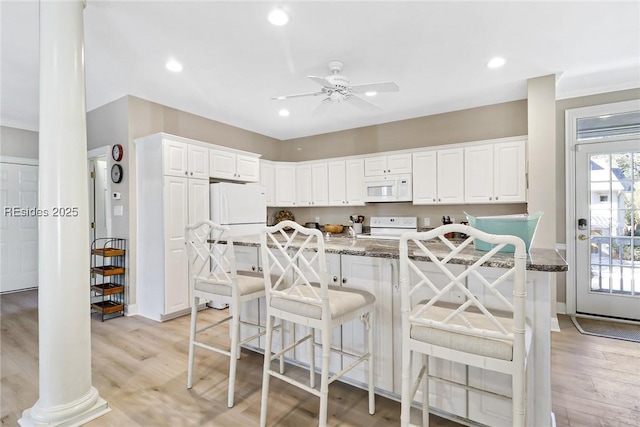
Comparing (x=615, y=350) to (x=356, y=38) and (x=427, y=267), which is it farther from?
(x=356, y=38)

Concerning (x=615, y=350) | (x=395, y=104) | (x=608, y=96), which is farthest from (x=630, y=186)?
(x=395, y=104)

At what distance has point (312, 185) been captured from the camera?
5645mm

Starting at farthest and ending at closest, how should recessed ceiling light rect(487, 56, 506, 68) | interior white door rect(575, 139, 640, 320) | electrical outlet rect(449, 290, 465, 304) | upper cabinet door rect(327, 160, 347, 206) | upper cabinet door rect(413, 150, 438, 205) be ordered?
upper cabinet door rect(327, 160, 347, 206) < upper cabinet door rect(413, 150, 438, 205) < interior white door rect(575, 139, 640, 320) < recessed ceiling light rect(487, 56, 506, 68) < electrical outlet rect(449, 290, 465, 304)

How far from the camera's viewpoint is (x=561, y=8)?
2.31 metres

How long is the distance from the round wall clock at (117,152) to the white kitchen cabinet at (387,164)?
3.39 m

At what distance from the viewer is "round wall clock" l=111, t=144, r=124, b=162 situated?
398 centimetres

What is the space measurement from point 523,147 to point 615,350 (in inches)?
89.3

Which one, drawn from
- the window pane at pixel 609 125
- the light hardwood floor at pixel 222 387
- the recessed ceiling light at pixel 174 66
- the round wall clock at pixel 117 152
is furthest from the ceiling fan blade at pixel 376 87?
the round wall clock at pixel 117 152

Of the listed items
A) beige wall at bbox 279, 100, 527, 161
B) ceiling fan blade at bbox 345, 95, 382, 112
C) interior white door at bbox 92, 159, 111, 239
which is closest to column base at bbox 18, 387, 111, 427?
→ interior white door at bbox 92, 159, 111, 239

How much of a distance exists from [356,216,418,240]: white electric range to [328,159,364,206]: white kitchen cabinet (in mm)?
405

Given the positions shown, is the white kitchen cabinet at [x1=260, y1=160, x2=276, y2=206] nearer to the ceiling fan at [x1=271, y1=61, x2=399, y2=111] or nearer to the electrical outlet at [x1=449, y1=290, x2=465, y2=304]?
the ceiling fan at [x1=271, y1=61, x2=399, y2=111]

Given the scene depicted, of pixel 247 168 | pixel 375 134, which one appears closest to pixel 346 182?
pixel 375 134

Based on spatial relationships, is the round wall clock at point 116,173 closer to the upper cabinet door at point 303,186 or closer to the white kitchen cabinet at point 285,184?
the white kitchen cabinet at point 285,184

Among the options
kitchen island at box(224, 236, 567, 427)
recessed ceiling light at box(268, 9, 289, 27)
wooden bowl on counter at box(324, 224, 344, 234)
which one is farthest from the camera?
wooden bowl on counter at box(324, 224, 344, 234)
